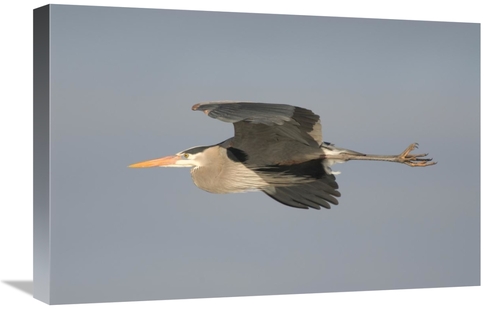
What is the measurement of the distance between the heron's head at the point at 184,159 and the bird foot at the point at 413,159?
5.46 ft

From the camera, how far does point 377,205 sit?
9.76 m

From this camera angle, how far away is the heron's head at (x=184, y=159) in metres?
9.02

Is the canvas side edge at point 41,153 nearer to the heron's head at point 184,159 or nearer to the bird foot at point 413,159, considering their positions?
the heron's head at point 184,159

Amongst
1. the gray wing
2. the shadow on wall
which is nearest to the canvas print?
the gray wing

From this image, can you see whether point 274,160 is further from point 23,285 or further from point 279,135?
point 23,285

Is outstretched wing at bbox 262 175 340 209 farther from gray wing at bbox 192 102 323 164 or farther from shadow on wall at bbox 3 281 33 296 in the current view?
shadow on wall at bbox 3 281 33 296

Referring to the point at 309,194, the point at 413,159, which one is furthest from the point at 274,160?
the point at 413,159

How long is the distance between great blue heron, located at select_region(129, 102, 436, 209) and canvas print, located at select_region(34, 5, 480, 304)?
13 millimetres

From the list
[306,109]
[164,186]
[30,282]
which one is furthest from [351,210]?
[30,282]

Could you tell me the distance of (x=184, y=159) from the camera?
912 cm

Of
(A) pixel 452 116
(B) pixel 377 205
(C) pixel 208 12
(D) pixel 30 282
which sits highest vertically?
(C) pixel 208 12

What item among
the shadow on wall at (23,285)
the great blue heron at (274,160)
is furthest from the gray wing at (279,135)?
the shadow on wall at (23,285)

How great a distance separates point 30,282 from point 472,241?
12.1 feet

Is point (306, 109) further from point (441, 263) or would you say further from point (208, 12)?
point (441, 263)
